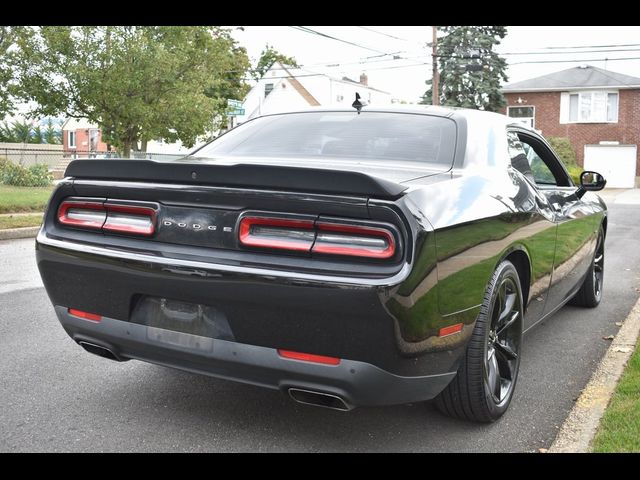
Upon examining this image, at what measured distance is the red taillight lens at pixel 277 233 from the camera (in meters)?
2.63

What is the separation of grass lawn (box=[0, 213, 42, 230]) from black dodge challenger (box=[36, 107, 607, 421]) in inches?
322

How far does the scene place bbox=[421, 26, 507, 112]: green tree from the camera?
37.2 meters

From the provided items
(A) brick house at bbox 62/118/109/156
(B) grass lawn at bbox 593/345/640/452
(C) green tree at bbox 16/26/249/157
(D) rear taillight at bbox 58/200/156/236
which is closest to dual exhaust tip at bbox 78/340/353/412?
(D) rear taillight at bbox 58/200/156/236

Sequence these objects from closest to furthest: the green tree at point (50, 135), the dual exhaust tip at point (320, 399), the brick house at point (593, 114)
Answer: the dual exhaust tip at point (320, 399) < the brick house at point (593, 114) < the green tree at point (50, 135)

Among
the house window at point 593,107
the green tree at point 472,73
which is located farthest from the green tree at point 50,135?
the house window at point 593,107

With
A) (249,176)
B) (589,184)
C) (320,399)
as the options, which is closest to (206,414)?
(320,399)

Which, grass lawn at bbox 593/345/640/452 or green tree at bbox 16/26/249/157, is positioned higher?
green tree at bbox 16/26/249/157

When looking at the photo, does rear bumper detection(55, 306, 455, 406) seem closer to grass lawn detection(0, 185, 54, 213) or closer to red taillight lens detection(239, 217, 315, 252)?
red taillight lens detection(239, 217, 315, 252)

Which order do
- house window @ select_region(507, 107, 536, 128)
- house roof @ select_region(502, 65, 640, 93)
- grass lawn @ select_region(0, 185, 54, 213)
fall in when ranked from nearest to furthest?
grass lawn @ select_region(0, 185, 54, 213) → house roof @ select_region(502, 65, 640, 93) → house window @ select_region(507, 107, 536, 128)

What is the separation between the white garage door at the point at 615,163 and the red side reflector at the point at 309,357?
3570cm

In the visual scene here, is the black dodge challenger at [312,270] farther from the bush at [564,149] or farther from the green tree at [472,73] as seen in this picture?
the green tree at [472,73]

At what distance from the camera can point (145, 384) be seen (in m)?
3.82

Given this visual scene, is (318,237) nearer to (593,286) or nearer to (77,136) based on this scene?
(593,286)
